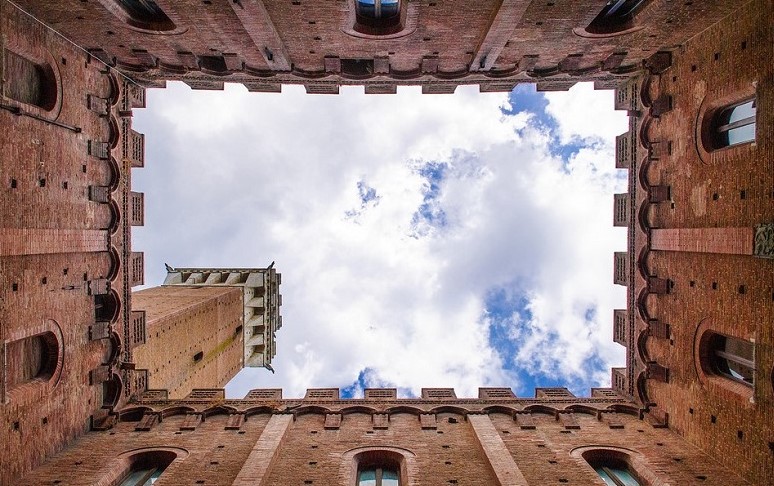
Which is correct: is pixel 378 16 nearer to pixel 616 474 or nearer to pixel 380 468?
pixel 380 468

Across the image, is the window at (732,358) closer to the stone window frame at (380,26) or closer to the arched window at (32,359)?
the stone window frame at (380,26)

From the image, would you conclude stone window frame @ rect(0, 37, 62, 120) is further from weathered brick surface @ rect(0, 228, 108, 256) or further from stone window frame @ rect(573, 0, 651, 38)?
stone window frame @ rect(573, 0, 651, 38)

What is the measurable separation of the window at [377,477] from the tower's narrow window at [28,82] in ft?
42.4

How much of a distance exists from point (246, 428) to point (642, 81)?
1659 centimetres

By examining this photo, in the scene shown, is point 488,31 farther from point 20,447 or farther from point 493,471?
point 20,447

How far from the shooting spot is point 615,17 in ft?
52.9

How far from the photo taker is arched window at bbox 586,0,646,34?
15.6 meters

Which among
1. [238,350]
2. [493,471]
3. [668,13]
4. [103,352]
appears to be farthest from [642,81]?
[238,350]

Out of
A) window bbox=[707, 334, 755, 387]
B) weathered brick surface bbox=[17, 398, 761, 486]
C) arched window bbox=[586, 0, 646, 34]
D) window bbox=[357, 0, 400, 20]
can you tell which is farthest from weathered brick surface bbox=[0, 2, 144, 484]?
window bbox=[707, 334, 755, 387]

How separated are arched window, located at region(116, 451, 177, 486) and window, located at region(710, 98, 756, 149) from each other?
55.4ft

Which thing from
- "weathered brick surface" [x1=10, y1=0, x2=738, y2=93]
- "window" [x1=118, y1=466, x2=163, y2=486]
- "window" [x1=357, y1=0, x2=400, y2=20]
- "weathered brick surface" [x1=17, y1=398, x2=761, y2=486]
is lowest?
"window" [x1=118, y1=466, x2=163, y2=486]

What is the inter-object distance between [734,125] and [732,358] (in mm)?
5849

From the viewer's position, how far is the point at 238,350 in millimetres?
36406

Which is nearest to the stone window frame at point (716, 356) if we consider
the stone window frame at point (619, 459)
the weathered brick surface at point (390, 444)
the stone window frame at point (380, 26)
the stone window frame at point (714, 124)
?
the weathered brick surface at point (390, 444)
